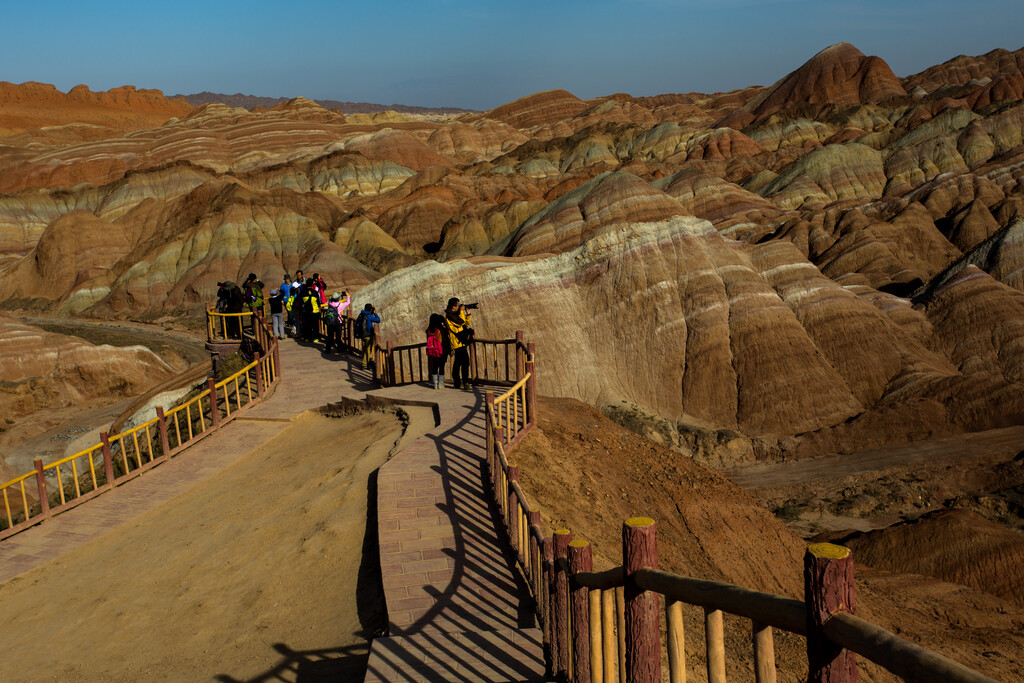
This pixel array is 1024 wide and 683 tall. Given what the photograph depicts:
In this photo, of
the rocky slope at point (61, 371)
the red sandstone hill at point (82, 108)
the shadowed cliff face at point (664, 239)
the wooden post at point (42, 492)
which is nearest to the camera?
the wooden post at point (42, 492)

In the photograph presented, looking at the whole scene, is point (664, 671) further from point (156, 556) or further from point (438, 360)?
point (438, 360)

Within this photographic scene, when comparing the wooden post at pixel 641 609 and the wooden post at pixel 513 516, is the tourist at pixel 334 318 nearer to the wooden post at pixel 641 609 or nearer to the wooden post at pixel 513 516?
the wooden post at pixel 513 516

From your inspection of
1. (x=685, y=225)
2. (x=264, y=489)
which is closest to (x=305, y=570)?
(x=264, y=489)

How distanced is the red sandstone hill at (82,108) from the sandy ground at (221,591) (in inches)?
6211

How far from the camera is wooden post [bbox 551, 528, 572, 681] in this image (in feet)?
18.4

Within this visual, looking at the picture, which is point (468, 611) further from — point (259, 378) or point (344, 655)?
point (259, 378)

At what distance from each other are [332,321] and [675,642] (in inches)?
772

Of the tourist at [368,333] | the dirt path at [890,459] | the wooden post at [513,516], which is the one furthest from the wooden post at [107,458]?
the dirt path at [890,459]

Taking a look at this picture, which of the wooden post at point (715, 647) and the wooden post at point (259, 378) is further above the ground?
the wooden post at point (715, 647)

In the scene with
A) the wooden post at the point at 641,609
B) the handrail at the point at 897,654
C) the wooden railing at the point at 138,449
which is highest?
the handrail at the point at 897,654

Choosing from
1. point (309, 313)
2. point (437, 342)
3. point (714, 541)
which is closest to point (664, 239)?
point (309, 313)

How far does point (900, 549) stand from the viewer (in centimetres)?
1795

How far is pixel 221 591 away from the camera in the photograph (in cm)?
920

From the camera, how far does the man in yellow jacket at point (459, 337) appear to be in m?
15.0
